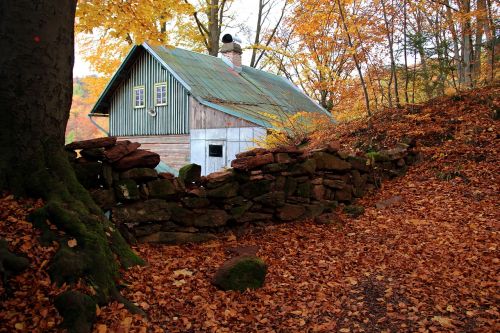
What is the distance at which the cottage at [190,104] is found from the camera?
45.6ft

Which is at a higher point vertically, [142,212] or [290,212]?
[142,212]

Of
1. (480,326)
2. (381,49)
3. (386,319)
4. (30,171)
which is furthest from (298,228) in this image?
(381,49)

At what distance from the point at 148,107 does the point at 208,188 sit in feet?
39.8

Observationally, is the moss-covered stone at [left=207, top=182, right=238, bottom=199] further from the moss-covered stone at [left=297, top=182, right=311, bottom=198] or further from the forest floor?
Result: the moss-covered stone at [left=297, top=182, right=311, bottom=198]

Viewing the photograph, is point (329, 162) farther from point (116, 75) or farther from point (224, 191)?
point (116, 75)

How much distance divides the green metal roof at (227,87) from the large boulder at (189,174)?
680 cm

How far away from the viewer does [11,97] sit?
3648 millimetres

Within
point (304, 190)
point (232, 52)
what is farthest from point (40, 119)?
point (232, 52)

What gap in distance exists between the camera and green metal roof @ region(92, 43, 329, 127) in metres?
14.1

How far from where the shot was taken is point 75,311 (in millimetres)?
2693

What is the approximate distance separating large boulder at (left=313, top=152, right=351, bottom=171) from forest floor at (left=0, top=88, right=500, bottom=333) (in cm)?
79

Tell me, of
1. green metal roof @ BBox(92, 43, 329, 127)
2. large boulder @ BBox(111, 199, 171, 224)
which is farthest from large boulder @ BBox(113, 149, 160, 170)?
green metal roof @ BBox(92, 43, 329, 127)

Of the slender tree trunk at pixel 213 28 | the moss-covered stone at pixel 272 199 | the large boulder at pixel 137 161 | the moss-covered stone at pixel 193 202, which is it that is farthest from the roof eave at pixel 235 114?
the slender tree trunk at pixel 213 28

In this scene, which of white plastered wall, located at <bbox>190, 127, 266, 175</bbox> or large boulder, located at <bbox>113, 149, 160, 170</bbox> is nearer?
large boulder, located at <bbox>113, 149, 160, 170</bbox>
